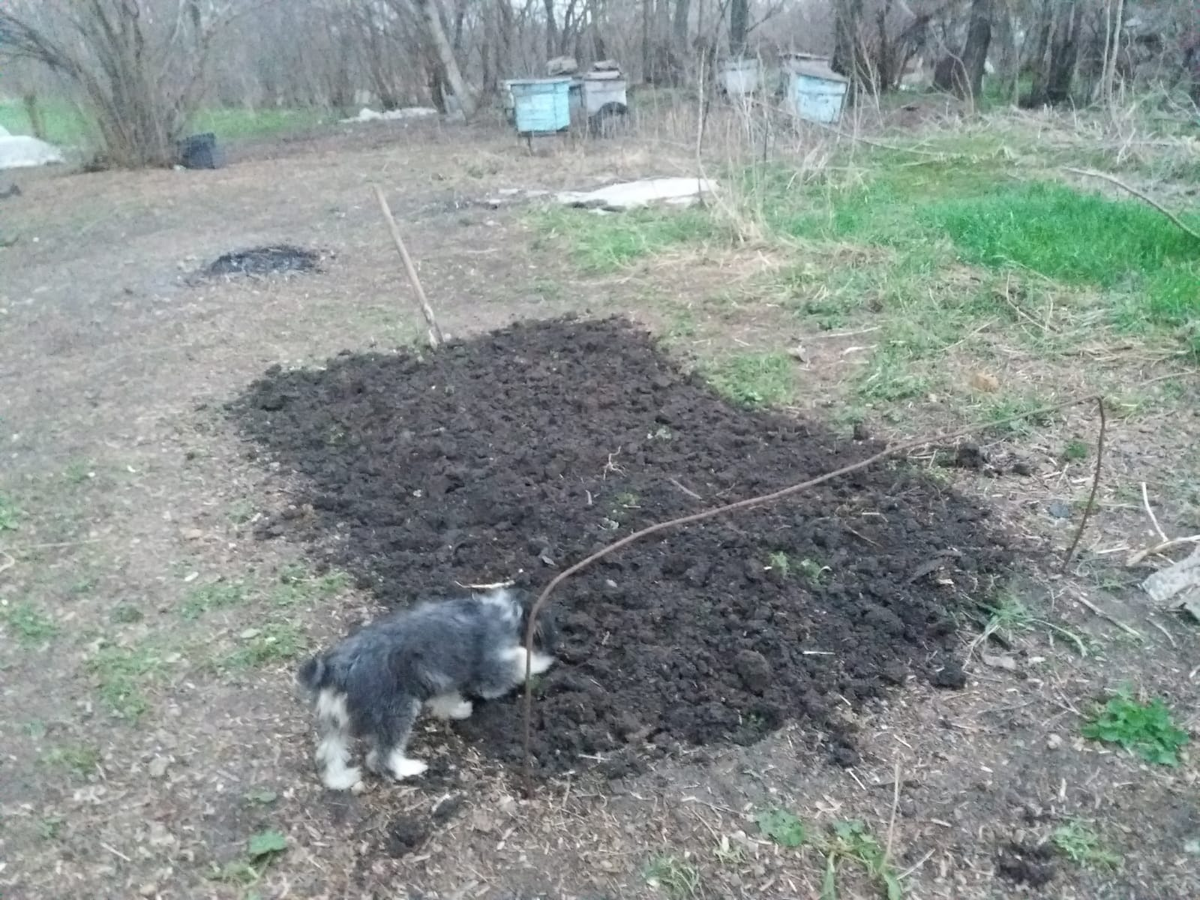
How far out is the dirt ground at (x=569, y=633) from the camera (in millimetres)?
2693

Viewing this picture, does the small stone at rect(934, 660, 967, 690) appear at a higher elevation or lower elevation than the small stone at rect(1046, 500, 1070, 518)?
lower

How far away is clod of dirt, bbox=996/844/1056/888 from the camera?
2598 mm

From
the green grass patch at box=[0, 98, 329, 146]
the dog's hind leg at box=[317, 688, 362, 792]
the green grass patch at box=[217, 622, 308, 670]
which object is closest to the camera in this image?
the dog's hind leg at box=[317, 688, 362, 792]

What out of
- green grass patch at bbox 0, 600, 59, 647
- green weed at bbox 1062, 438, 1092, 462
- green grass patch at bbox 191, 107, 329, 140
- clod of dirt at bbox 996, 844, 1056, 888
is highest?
green grass patch at bbox 191, 107, 329, 140

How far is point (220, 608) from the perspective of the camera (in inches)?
147

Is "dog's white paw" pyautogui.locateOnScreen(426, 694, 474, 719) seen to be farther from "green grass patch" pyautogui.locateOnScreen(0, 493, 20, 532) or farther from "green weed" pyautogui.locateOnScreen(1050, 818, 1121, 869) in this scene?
"green grass patch" pyautogui.locateOnScreen(0, 493, 20, 532)

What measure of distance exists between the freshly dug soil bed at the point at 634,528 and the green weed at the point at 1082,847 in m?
0.58

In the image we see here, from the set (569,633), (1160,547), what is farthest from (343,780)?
(1160,547)

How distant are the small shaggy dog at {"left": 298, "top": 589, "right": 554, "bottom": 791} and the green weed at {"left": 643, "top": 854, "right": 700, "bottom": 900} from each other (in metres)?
0.73

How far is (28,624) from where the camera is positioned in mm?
3691

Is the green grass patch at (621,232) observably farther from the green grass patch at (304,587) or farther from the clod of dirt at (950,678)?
the clod of dirt at (950,678)

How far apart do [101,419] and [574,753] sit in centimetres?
383

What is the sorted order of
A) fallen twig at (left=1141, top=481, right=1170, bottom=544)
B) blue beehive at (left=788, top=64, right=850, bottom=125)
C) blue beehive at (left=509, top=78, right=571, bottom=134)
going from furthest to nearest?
blue beehive at (left=509, top=78, right=571, bottom=134) < blue beehive at (left=788, top=64, right=850, bottom=125) < fallen twig at (left=1141, top=481, right=1170, bottom=544)

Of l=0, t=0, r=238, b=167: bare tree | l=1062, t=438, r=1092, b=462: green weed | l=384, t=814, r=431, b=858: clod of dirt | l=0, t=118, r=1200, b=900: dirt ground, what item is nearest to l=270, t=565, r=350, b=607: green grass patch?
l=0, t=118, r=1200, b=900: dirt ground
